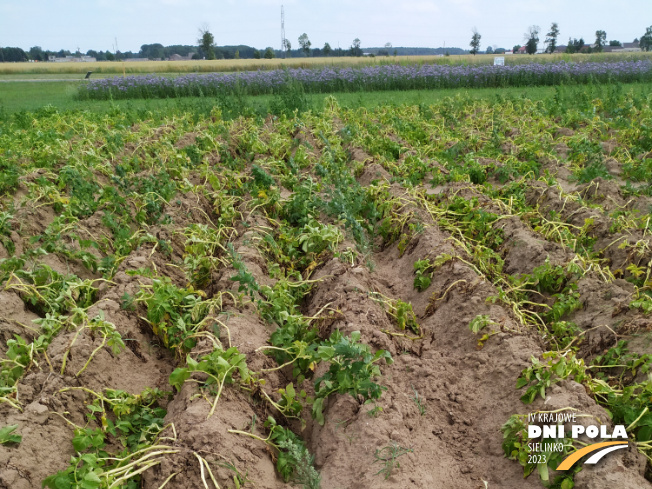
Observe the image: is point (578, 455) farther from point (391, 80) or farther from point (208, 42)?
point (208, 42)

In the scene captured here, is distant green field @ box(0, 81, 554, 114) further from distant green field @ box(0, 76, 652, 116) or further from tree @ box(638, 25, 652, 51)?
tree @ box(638, 25, 652, 51)

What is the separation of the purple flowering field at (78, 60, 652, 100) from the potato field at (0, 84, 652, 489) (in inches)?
688

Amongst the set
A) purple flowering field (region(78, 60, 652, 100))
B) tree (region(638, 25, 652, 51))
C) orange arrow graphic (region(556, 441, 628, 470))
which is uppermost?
tree (region(638, 25, 652, 51))

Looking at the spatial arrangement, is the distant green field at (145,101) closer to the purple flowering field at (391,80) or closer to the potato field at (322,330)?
the purple flowering field at (391,80)

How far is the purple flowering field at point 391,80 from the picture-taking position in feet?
76.0

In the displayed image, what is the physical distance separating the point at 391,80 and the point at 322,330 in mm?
22003

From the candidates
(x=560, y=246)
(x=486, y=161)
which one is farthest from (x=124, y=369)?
(x=486, y=161)

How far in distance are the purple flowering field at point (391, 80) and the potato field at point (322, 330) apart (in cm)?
1747

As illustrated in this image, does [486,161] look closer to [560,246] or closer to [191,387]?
[560,246]

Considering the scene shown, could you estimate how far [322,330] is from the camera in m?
3.96

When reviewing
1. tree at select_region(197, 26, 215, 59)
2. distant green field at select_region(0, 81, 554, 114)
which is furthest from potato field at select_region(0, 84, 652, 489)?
tree at select_region(197, 26, 215, 59)

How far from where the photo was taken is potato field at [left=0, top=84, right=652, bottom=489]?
2.84 meters

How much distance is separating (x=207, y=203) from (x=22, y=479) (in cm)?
465

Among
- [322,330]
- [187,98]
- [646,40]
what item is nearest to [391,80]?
[187,98]
